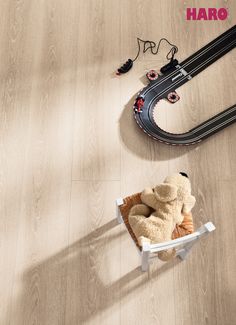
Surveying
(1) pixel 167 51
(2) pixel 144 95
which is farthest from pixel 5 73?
(1) pixel 167 51

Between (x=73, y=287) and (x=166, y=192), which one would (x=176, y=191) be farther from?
(x=73, y=287)

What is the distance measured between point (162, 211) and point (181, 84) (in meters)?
1.00

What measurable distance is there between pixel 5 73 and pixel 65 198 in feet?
3.00

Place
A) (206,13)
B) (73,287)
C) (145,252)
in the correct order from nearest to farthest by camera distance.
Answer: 1. (145,252)
2. (73,287)
3. (206,13)

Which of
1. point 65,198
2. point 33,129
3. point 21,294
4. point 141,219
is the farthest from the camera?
point 33,129

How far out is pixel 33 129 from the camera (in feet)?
7.16

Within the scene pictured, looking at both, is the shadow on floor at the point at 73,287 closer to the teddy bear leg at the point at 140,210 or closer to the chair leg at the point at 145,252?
the chair leg at the point at 145,252

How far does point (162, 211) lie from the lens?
160 cm

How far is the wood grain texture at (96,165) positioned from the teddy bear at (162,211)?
1.15 ft

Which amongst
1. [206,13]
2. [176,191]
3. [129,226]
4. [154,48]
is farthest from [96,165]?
[206,13]

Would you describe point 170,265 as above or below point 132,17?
below

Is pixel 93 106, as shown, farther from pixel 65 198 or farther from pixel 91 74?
pixel 65 198

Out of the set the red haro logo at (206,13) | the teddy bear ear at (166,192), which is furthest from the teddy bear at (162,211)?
the red haro logo at (206,13)

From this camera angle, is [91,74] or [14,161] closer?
[14,161]
